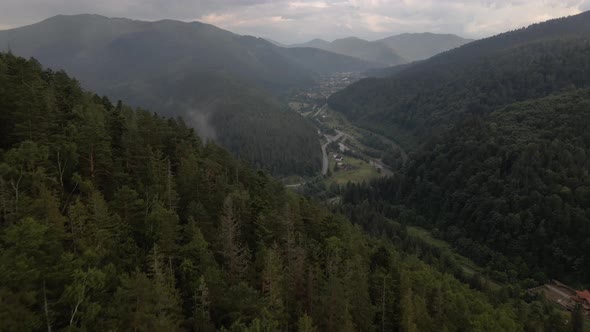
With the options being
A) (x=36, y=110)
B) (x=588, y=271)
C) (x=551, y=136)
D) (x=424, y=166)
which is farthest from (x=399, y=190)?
(x=36, y=110)

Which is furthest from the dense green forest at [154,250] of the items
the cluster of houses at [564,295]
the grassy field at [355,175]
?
the grassy field at [355,175]

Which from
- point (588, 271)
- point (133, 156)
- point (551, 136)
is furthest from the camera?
point (551, 136)

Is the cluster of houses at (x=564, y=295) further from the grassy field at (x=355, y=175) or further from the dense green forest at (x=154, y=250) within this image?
the grassy field at (x=355, y=175)

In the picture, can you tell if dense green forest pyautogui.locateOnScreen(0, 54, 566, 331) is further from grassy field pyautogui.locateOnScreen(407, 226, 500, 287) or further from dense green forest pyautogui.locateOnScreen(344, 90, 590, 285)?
dense green forest pyautogui.locateOnScreen(344, 90, 590, 285)

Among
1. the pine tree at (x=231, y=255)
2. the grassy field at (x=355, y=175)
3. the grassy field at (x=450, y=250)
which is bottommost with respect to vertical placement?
the grassy field at (x=355, y=175)

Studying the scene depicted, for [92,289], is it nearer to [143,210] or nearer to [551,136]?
[143,210]

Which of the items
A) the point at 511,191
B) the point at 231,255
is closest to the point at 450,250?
the point at 511,191

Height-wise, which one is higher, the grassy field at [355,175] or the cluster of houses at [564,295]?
the cluster of houses at [564,295]
